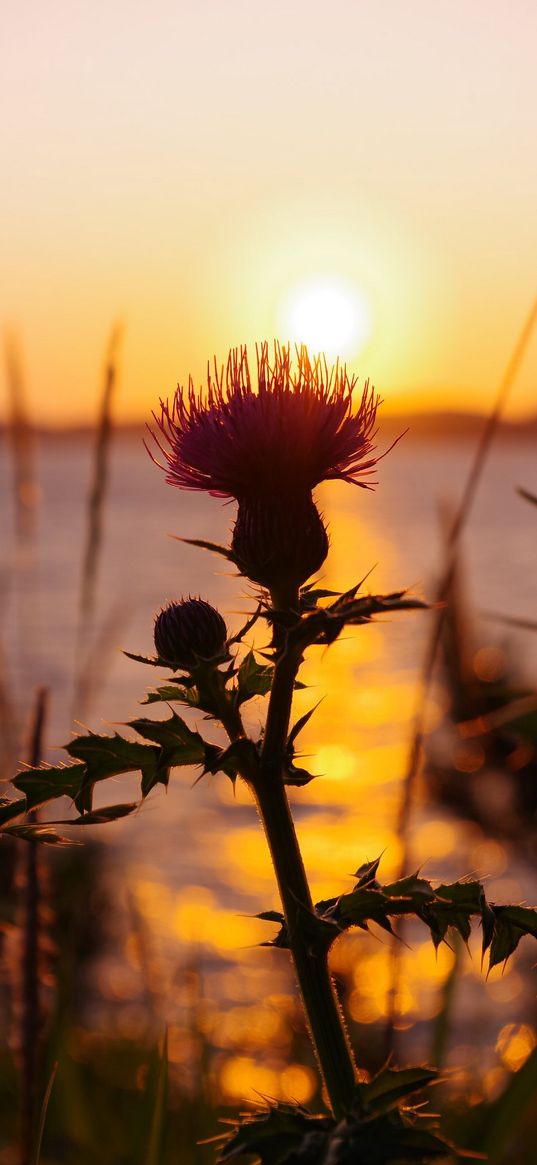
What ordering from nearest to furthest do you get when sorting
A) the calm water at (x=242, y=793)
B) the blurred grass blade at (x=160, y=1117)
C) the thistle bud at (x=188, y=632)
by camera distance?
the thistle bud at (x=188, y=632), the blurred grass blade at (x=160, y=1117), the calm water at (x=242, y=793)

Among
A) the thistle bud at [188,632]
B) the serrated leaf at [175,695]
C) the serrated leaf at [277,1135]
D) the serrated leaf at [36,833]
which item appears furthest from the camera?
the thistle bud at [188,632]

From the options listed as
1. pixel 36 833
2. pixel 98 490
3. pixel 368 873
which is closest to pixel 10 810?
pixel 36 833

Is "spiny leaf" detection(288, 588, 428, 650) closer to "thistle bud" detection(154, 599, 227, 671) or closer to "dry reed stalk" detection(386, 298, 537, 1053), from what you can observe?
"thistle bud" detection(154, 599, 227, 671)

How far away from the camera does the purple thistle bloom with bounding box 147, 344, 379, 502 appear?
1696 mm

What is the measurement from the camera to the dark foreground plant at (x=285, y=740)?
135 cm

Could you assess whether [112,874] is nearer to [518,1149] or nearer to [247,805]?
[247,805]

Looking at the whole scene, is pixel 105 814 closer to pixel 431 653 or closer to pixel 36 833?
pixel 36 833

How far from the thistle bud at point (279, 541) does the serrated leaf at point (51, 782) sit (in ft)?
1.21

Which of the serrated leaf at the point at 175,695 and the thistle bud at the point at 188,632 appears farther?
the thistle bud at the point at 188,632

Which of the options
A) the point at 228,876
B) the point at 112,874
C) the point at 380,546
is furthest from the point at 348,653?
the point at 380,546

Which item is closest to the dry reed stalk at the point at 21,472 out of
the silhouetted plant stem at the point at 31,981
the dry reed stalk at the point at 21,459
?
the dry reed stalk at the point at 21,459

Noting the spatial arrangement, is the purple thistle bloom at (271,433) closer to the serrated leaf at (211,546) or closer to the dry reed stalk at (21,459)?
the serrated leaf at (211,546)

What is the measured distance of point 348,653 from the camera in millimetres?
38375

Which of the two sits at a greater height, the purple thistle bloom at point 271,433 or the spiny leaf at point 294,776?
the purple thistle bloom at point 271,433
